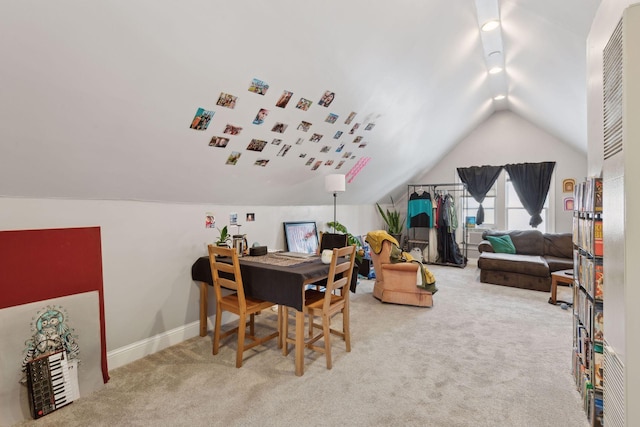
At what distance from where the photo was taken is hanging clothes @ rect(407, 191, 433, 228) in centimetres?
638

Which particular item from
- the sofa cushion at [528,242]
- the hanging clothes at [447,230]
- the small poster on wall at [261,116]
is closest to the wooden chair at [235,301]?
the small poster on wall at [261,116]

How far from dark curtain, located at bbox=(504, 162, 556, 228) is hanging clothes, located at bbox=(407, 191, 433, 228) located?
1731mm

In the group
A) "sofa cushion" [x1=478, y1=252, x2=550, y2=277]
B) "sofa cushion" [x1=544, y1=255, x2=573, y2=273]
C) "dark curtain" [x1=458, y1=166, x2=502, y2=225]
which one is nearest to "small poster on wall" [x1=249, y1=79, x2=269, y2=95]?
"sofa cushion" [x1=478, y1=252, x2=550, y2=277]

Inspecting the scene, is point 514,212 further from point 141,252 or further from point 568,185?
point 141,252

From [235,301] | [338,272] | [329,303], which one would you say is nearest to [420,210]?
[338,272]

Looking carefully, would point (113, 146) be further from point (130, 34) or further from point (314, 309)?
point (314, 309)

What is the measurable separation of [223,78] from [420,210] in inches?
207

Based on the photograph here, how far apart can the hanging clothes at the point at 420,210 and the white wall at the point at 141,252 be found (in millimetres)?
4353

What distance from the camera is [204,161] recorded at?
262 centimetres

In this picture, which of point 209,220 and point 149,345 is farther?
point 209,220

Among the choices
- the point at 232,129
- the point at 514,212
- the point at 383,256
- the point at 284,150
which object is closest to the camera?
the point at 232,129

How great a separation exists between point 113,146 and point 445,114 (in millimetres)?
4442

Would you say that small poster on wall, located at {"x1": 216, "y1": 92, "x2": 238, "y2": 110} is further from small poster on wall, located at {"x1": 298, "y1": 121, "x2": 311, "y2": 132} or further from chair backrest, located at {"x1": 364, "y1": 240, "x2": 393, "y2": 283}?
chair backrest, located at {"x1": 364, "y1": 240, "x2": 393, "y2": 283}

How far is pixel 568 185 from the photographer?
19.1 ft
